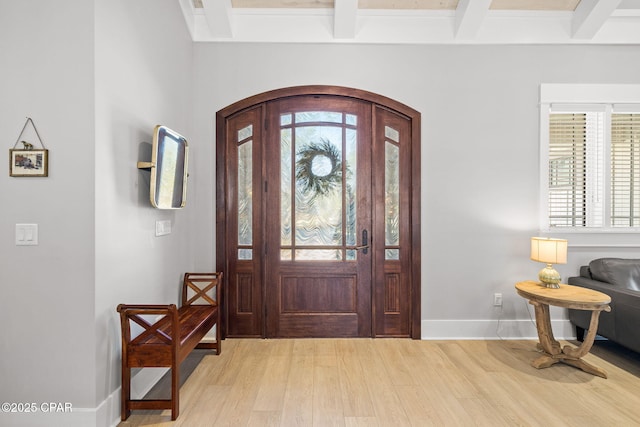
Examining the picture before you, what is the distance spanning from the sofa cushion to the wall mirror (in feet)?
12.5

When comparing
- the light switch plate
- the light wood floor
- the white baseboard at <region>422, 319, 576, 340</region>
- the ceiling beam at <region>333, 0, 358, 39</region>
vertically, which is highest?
the ceiling beam at <region>333, 0, 358, 39</region>

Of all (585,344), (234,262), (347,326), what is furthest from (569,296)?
(234,262)

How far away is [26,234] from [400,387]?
2552 millimetres

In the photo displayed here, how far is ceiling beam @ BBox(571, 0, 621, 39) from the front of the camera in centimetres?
316

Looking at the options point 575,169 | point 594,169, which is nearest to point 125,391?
point 575,169

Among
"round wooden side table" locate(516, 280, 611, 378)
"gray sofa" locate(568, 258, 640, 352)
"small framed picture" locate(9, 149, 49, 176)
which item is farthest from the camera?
"gray sofa" locate(568, 258, 640, 352)

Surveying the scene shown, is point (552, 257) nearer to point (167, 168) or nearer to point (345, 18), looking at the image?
point (345, 18)

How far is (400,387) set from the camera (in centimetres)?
252

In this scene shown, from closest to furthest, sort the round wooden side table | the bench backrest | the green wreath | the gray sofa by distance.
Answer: the round wooden side table → the gray sofa → the bench backrest → the green wreath

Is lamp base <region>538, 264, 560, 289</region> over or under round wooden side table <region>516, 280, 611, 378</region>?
over

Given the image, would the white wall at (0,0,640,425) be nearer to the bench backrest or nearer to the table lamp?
the bench backrest

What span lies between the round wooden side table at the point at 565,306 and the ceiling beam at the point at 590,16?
2.45 metres

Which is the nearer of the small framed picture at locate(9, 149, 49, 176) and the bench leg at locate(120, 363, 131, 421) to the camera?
the small framed picture at locate(9, 149, 49, 176)

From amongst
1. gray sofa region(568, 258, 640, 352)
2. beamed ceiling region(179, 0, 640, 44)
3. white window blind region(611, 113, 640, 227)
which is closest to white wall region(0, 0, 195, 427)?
beamed ceiling region(179, 0, 640, 44)
